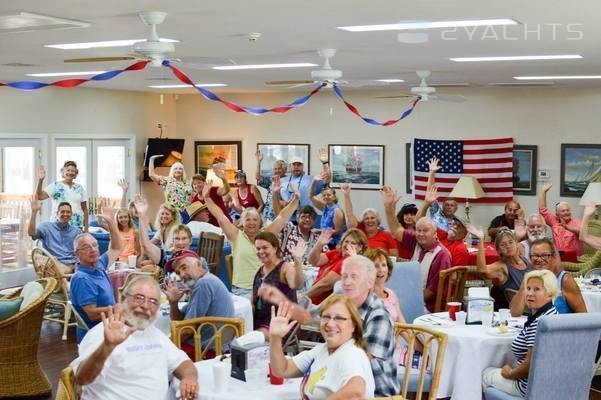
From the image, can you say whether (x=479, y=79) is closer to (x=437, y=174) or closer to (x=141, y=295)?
(x=437, y=174)

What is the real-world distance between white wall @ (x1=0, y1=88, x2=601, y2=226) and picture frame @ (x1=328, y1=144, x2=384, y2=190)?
0.35ft

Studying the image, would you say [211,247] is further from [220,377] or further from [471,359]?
[220,377]

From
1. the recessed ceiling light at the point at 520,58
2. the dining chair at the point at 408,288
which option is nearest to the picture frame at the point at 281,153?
the recessed ceiling light at the point at 520,58

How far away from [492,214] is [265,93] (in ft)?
14.8

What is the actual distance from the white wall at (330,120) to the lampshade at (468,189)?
410mm

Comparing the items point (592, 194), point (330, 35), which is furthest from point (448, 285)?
point (592, 194)

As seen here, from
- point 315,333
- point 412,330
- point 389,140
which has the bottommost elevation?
point 315,333

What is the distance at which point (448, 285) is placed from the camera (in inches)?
294

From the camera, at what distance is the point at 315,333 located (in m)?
8.13

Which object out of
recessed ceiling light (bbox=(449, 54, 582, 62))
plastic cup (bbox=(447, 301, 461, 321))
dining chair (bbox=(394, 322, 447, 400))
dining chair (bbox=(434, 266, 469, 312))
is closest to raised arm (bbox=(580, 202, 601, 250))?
recessed ceiling light (bbox=(449, 54, 582, 62))

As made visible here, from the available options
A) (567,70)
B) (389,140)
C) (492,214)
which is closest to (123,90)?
(389,140)

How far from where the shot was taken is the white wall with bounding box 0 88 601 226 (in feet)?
43.1

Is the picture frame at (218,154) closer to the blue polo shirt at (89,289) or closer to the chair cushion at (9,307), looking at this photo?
the chair cushion at (9,307)

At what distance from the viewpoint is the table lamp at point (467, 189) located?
13328mm
